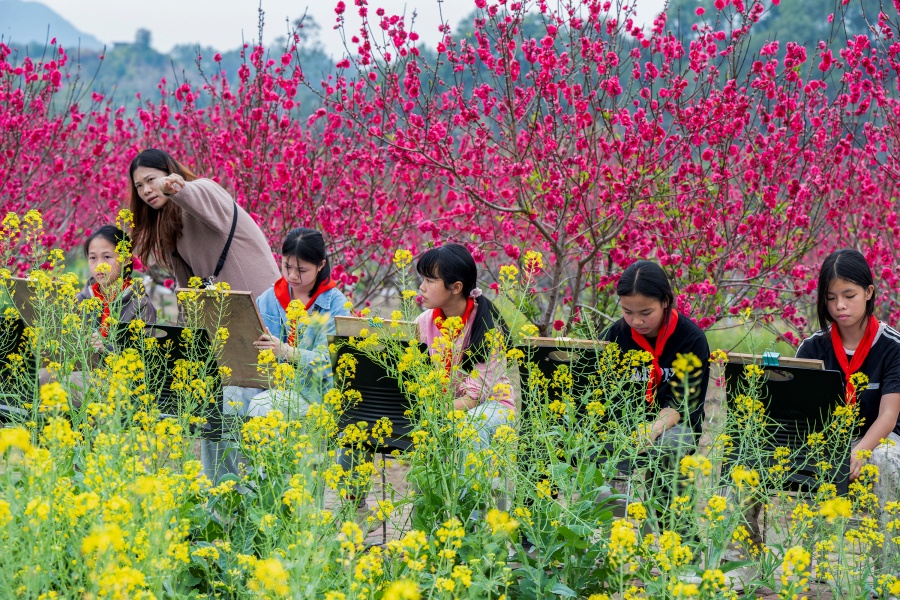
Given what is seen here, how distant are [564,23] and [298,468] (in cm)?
349

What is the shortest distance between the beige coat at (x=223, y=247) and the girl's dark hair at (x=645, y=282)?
1.84 metres

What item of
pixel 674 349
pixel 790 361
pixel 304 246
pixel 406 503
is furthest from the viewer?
pixel 304 246

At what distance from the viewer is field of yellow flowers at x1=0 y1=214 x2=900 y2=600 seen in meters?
2.24

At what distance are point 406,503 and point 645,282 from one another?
126cm

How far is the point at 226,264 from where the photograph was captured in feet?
15.6

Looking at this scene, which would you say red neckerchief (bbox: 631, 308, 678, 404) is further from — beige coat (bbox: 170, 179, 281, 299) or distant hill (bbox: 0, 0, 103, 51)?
distant hill (bbox: 0, 0, 103, 51)

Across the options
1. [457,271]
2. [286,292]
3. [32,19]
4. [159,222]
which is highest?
[32,19]

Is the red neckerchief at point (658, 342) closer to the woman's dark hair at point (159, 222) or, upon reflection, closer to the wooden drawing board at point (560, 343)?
the wooden drawing board at point (560, 343)

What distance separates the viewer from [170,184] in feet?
14.6

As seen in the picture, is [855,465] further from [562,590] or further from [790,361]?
[562,590]

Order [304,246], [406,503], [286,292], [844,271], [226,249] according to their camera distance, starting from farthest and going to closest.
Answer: [226,249] → [286,292] → [304,246] → [844,271] → [406,503]

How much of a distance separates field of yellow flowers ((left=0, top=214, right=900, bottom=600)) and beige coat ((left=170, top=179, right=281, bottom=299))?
3.15 ft

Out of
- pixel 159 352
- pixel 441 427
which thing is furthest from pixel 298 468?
pixel 159 352

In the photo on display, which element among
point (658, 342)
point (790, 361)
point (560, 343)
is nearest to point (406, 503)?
point (560, 343)
